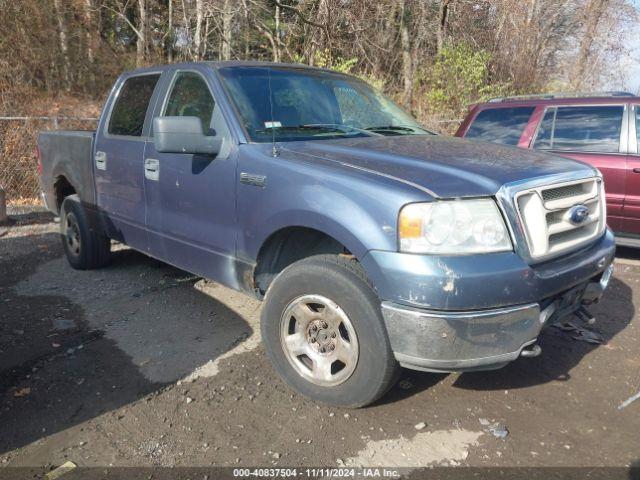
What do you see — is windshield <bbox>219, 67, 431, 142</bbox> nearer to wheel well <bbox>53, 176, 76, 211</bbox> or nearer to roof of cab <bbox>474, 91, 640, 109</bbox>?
roof of cab <bbox>474, 91, 640, 109</bbox>

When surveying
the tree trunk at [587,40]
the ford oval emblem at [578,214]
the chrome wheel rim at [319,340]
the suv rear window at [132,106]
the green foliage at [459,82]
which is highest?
the tree trunk at [587,40]

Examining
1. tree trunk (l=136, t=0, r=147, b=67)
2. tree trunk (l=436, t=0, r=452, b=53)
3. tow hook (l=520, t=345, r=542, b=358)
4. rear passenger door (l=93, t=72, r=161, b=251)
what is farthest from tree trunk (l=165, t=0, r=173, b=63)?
tow hook (l=520, t=345, r=542, b=358)

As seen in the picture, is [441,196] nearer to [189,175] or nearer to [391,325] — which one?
[391,325]

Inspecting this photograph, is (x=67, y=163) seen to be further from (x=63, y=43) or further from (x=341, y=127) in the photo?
(x=63, y=43)

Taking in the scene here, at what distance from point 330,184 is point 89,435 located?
1853 mm

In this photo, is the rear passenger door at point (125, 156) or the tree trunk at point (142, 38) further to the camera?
the tree trunk at point (142, 38)

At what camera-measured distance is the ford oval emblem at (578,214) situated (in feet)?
9.81

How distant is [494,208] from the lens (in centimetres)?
262

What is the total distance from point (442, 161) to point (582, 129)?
4.01m

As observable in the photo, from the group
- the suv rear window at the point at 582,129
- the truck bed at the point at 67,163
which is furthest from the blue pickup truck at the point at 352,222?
the suv rear window at the point at 582,129

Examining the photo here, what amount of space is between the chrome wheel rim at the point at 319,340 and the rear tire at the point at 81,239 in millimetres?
2870

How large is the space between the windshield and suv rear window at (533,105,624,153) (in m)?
2.70

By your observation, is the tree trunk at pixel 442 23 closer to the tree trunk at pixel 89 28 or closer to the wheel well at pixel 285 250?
the tree trunk at pixel 89 28

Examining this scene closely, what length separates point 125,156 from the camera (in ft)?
14.8
